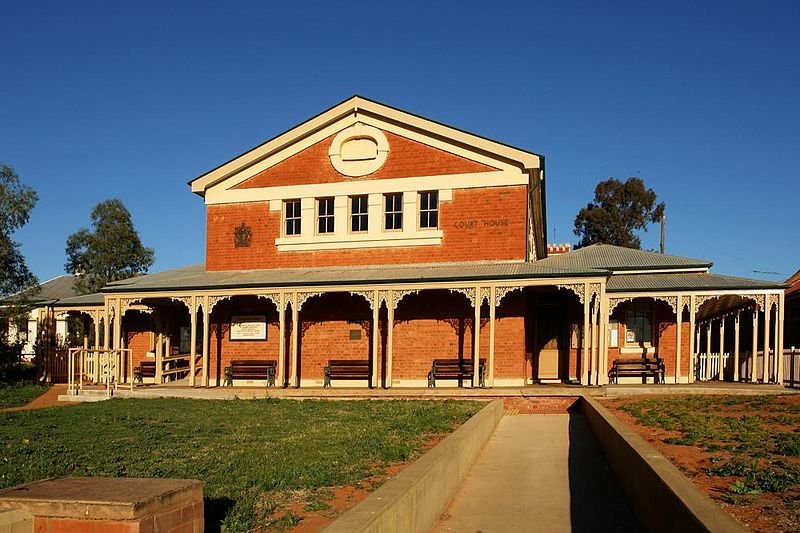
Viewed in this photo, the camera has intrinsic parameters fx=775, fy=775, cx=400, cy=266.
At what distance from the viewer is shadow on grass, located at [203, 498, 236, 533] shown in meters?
6.31

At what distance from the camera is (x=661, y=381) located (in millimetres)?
23094

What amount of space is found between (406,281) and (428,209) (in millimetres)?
3107

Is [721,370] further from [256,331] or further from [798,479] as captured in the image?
[798,479]

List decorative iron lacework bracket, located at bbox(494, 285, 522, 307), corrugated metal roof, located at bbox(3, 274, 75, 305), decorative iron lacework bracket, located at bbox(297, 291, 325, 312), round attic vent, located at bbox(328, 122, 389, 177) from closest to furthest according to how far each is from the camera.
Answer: decorative iron lacework bracket, located at bbox(494, 285, 522, 307), decorative iron lacework bracket, located at bbox(297, 291, 325, 312), round attic vent, located at bbox(328, 122, 389, 177), corrugated metal roof, located at bbox(3, 274, 75, 305)

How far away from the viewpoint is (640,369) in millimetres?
22844

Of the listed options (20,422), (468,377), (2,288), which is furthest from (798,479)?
(2,288)

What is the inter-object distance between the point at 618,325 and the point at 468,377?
17.4 feet

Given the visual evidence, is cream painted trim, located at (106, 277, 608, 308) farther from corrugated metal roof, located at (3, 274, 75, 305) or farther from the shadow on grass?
corrugated metal roof, located at (3, 274, 75, 305)

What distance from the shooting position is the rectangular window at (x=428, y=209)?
23.7 m

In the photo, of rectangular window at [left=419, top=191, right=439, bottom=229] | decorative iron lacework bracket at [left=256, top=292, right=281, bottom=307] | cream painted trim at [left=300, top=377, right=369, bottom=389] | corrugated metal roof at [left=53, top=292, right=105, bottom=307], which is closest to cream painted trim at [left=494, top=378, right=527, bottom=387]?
cream painted trim at [left=300, top=377, right=369, bottom=389]

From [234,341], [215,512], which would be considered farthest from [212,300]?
[215,512]

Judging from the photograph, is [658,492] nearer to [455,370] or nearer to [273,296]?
[455,370]

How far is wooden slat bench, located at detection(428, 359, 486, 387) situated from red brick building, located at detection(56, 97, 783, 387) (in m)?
0.17

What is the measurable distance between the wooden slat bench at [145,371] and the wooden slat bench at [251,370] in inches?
133
